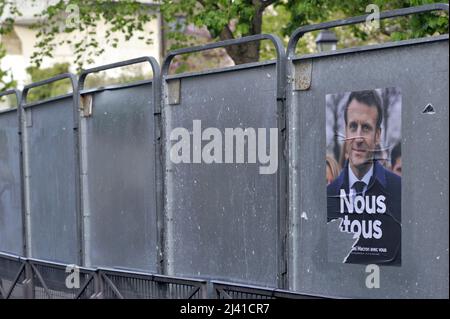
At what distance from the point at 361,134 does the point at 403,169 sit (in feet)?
1.37

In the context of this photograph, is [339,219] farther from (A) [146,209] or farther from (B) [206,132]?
(A) [146,209]

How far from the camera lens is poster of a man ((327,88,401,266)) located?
6184mm

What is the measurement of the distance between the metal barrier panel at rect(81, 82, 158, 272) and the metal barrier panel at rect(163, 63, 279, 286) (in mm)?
300

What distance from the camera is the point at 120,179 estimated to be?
889cm

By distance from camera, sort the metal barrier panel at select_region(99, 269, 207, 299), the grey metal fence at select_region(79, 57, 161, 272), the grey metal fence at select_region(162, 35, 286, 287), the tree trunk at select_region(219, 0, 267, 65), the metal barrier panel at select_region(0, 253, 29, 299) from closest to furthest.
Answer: the grey metal fence at select_region(162, 35, 286, 287), the metal barrier panel at select_region(99, 269, 207, 299), the grey metal fence at select_region(79, 57, 161, 272), the metal barrier panel at select_region(0, 253, 29, 299), the tree trunk at select_region(219, 0, 267, 65)

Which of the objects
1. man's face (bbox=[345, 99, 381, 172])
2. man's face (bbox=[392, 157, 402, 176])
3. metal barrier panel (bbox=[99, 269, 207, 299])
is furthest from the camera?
metal barrier panel (bbox=[99, 269, 207, 299])

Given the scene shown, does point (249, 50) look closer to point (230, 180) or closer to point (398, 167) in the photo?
point (230, 180)

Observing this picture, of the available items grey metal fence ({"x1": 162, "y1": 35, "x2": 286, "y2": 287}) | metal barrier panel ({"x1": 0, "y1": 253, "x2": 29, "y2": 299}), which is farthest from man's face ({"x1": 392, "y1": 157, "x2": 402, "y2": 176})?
metal barrier panel ({"x1": 0, "y1": 253, "x2": 29, "y2": 299})

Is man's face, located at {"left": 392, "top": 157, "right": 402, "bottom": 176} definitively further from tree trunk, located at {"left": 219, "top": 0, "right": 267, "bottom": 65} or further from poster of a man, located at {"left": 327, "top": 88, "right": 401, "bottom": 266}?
tree trunk, located at {"left": 219, "top": 0, "right": 267, "bottom": 65}

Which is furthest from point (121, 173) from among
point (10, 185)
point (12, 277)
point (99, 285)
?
point (10, 185)

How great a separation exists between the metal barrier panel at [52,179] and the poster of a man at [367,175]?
365 cm

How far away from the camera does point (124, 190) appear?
8.86 m
